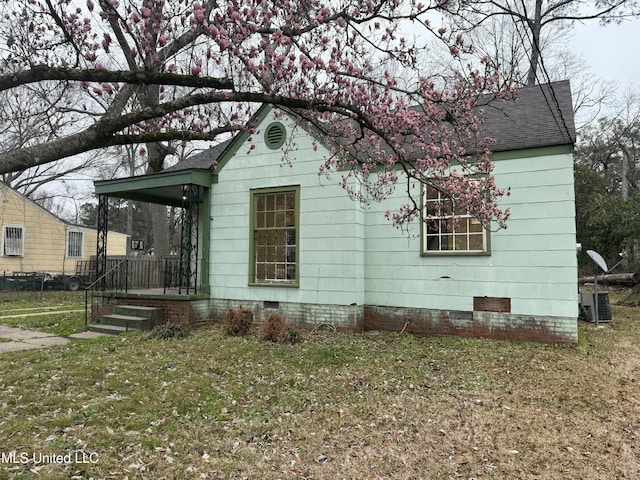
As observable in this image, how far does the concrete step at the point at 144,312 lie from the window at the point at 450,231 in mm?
5816

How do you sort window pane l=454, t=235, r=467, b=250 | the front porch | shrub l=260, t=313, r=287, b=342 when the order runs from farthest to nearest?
the front porch → window pane l=454, t=235, r=467, b=250 → shrub l=260, t=313, r=287, b=342

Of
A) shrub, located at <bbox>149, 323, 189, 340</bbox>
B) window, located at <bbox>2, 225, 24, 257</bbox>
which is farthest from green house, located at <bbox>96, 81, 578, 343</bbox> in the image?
window, located at <bbox>2, 225, 24, 257</bbox>

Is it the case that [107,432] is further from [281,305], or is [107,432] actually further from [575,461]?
[281,305]

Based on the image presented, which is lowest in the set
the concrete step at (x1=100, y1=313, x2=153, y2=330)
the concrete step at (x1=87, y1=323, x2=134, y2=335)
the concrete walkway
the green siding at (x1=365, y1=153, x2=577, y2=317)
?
the concrete walkway

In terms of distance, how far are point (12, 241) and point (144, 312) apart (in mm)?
14173

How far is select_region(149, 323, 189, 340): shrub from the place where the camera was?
313 inches

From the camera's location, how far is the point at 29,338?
26.2 feet

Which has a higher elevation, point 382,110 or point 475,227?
point 382,110

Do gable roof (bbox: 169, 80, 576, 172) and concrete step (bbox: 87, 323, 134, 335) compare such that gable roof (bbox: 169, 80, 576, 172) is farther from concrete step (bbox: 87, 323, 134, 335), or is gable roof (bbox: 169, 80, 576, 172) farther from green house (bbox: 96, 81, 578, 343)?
concrete step (bbox: 87, 323, 134, 335)

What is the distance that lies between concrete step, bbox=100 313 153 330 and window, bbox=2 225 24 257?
13162 mm

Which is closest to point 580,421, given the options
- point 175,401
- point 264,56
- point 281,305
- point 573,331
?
point 573,331

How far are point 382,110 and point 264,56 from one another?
1.97 meters

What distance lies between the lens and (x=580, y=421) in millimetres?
4109

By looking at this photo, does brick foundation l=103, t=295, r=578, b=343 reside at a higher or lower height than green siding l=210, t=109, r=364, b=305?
lower
